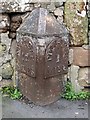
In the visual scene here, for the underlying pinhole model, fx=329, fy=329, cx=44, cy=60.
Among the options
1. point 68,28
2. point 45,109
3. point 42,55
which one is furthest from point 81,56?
point 45,109

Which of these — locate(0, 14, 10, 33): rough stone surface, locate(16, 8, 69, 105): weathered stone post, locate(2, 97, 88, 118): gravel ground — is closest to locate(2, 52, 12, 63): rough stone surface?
locate(16, 8, 69, 105): weathered stone post

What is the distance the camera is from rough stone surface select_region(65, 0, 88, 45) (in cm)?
379

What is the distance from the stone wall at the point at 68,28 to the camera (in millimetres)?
3779

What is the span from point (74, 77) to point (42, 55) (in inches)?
24.8

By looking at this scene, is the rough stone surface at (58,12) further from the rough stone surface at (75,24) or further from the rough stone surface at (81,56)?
the rough stone surface at (81,56)

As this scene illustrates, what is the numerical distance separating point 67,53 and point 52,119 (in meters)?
0.84

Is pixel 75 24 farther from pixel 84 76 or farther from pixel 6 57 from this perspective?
pixel 6 57

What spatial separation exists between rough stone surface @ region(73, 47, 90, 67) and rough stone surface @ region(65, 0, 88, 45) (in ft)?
0.30

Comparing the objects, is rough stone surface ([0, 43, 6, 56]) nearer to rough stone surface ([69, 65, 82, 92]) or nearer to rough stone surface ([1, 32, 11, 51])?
rough stone surface ([1, 32, 11, 51])

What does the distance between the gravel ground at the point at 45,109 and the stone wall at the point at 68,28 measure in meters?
0.33

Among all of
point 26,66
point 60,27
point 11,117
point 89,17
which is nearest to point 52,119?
point 11,117

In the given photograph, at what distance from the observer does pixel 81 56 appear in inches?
155

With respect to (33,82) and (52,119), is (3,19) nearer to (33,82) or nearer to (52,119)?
(33,82)

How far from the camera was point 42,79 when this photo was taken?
12.0 feet
